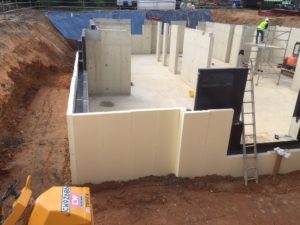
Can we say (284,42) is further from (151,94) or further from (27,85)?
(27,85)

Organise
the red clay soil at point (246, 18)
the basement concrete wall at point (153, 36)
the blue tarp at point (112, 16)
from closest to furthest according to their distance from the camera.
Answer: the basement concrete wall at point (153, 36)
the blue tarp at point (112, 16)
the red clay soil at point (246, 18)

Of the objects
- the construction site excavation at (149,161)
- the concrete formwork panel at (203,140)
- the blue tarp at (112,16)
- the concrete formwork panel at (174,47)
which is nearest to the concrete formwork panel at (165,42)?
the concrete formwork panel at (174,47)

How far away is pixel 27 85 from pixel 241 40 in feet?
34.4

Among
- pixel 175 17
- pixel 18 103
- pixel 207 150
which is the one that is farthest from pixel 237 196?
pixel 175 17

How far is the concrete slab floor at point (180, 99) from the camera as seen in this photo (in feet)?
27.0

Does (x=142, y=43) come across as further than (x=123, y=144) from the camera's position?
Yes

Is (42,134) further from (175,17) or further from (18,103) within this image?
(175,17)

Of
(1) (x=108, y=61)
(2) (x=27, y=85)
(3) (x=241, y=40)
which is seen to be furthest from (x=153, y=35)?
(2) (x=27, y=85)

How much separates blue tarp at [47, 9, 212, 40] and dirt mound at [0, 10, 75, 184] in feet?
11.6

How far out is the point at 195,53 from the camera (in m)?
10.7

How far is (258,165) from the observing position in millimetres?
5414

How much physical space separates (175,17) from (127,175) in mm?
21765

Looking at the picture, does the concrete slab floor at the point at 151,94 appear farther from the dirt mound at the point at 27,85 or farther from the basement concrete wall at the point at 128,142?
the basement concrete wall at the point at 128,142

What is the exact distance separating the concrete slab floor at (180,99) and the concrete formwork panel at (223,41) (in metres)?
2.95
